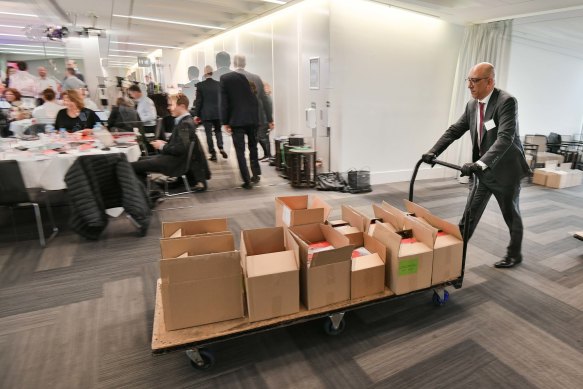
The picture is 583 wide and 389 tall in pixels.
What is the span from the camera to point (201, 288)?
1.61 metres

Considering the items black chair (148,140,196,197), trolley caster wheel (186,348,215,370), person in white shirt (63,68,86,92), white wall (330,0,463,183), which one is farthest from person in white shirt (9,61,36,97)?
trolley caster wheel (186,348,215,370)

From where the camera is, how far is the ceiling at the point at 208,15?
186 inches

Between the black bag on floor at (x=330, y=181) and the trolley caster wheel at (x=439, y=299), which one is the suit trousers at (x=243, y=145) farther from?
the trolley caster wheel at (x=439, y=299)

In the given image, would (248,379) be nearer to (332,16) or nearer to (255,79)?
(332,16)

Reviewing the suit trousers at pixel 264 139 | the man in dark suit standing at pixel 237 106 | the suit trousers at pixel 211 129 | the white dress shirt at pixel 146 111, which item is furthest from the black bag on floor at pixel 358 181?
the white dress shirt at pixel 146 111

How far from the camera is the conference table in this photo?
3.05 meters

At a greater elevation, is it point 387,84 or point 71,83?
point 71,83

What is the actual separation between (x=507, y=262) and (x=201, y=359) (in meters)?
2.42

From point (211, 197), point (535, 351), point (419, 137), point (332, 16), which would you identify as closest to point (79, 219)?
point (211, 197)

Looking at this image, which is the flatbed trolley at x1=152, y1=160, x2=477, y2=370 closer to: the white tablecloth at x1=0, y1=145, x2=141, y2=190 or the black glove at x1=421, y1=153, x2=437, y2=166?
the black glove at x1=421, y1=153, x2=437, y2=166

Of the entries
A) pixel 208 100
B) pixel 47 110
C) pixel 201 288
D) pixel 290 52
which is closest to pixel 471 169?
pixel 201 288

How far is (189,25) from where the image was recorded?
7.86 meters

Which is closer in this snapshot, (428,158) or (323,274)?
(323,274)

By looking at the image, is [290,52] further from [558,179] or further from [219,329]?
[219,329]
